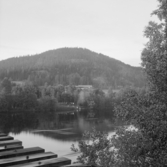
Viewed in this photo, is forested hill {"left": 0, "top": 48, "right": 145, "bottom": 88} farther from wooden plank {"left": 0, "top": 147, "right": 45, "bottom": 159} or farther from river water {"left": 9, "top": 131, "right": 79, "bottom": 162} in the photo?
wooden plank {"left": 0, "top": 147, "right": 45, "bottom": 159}

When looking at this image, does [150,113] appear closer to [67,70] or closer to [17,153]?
[17,153]

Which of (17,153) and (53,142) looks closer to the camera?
(17,153)

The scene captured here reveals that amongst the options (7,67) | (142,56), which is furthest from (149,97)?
(7,67)

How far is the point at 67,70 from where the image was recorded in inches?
6678

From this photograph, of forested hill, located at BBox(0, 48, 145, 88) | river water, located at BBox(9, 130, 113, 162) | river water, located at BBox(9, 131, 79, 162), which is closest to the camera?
river water, located at BBox(9, 131, 79, 162)

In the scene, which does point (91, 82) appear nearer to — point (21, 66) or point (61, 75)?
point (61, 75)

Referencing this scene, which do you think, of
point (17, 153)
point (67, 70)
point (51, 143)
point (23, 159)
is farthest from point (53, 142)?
point (67, 70)

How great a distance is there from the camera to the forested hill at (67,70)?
151500mm

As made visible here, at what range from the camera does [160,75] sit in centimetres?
576

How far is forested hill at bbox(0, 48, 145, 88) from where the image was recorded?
497 ft

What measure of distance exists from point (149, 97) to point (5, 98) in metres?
69.5

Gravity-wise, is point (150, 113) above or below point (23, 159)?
above

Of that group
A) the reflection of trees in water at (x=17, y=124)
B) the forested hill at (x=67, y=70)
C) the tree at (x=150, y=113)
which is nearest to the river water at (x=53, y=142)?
the reflection of trees in water at (x=17, y=124)

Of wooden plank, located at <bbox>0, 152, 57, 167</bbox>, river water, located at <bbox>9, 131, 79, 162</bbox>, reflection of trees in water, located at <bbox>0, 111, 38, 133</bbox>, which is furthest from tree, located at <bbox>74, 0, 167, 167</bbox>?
reflection of trees in water, located at <bbox>0, 111, 38, 133</bbox>
